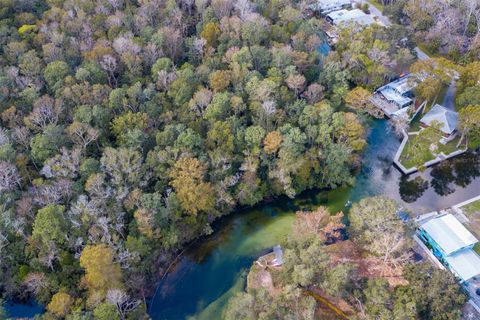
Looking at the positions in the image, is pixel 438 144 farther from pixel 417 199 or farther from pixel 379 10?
pixel 379 10

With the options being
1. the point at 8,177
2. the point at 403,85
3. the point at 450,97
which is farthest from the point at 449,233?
the point at 8,177

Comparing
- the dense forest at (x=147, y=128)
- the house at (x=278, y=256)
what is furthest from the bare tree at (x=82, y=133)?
the house at (x=278, y=256)

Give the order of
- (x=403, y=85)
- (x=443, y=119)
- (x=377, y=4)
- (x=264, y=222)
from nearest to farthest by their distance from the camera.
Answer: (x=264, y=222) → (x=443, y=119) → (x=403, y=85) → (x=377, y=4)

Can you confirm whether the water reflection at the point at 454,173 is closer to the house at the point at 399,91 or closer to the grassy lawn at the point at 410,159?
the grassy lawn at the point at 410,159

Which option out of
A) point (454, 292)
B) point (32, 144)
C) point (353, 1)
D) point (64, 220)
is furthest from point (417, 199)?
point (353, 1)

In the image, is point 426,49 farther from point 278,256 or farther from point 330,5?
point 278,256

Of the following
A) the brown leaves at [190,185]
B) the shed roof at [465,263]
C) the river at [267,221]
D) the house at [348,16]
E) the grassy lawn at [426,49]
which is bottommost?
the river at [267,221]
